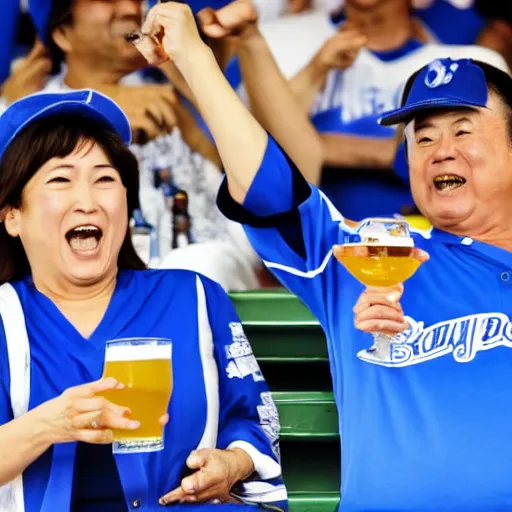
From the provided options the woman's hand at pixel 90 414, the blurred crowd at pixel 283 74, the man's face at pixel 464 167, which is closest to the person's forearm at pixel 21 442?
the woman's hand at pixel 90 414

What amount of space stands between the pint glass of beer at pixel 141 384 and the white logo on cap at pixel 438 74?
94 centimetres

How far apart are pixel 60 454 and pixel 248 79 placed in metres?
1.54

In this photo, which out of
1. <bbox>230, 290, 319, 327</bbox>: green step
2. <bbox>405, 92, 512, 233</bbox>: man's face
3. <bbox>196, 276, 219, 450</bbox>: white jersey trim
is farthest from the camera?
<bbox>230, 290, 319, 327</bbox>: green step

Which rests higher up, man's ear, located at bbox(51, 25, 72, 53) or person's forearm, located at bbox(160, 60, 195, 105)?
man's ear, located at bbox(51, 25, 72, 53)

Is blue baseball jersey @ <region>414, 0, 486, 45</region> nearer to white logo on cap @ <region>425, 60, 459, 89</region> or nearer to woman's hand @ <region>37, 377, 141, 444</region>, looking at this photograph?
white logo on cap @ <region>425, 60, 459, 89</region>

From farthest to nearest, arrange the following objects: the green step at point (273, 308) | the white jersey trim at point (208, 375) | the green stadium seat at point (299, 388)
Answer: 1. the green step at point (273, 308)
2. the green stadium seat at point (299, 388)
3. the white jersey trim at point (208, 375)

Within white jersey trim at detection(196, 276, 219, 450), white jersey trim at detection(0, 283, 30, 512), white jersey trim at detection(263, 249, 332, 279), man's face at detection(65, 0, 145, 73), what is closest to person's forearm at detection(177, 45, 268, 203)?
white jersey trim at detection(263, 249, 332, 279)

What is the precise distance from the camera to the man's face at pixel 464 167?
2.06 metres

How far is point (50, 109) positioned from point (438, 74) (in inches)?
36.0

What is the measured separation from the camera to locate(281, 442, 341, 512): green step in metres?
2.39

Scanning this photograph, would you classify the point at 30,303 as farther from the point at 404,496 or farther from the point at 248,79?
the point at 248,79

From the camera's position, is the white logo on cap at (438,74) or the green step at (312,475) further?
the green step at (312,475)

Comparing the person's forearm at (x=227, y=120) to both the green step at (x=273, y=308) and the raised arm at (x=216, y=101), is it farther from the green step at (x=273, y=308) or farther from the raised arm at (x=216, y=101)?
the green step at (x=273, y=308)

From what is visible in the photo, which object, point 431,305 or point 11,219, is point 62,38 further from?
point 431,305
